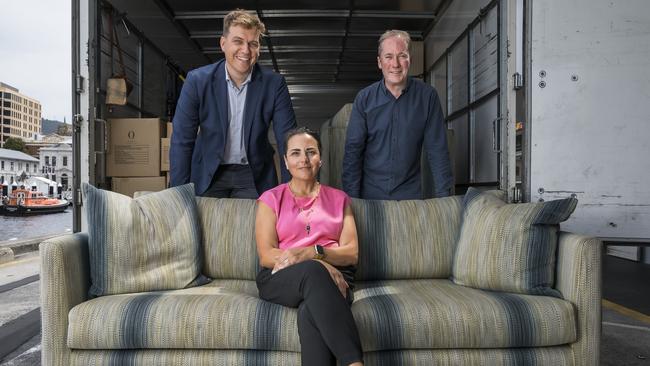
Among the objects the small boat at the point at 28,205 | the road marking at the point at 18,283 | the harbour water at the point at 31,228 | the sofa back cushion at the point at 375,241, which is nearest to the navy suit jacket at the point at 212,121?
the sofa back cushion at the point at 375,241

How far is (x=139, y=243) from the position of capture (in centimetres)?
214

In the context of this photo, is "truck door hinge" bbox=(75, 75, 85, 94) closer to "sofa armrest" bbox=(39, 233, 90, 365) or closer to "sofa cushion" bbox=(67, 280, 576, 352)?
"sofa armrest" bbox=(39, 233, 90, 365)

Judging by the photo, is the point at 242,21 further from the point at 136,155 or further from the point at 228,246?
the point at 136,155

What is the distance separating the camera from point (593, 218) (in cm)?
299

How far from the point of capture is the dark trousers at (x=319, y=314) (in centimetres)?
166

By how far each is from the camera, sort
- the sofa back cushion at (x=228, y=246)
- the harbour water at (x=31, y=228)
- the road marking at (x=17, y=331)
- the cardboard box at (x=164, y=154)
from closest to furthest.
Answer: the sofa back cushion at (x=228, y=246), the road marking at (x=17, y=331), the cardboard box at (x=164, y=154), the harbour water at (x=31, y=228)

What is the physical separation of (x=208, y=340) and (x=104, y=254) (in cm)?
60

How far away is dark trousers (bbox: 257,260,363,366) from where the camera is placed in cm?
166

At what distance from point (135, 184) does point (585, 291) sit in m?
3.46

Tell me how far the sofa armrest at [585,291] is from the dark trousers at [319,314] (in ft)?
2.95

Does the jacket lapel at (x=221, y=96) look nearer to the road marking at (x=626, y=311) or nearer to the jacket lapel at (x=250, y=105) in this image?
the jacket lapel at (x=250, y=105)

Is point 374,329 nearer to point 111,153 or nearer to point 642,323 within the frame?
point 642,323

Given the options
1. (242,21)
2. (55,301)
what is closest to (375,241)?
(242,21)

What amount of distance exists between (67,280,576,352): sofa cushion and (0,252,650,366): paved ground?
0.88 metres
